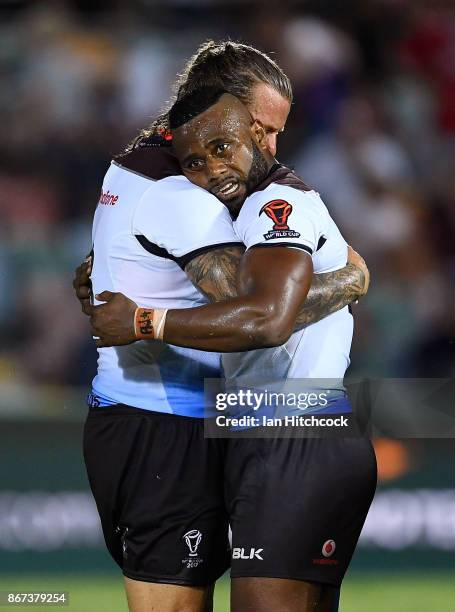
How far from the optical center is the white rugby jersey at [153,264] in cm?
379

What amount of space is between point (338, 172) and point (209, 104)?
15.1ft

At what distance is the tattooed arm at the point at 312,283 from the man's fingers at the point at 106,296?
313 millimetres

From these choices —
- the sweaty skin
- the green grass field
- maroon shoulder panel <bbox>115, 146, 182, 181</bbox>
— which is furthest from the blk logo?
the green grass field

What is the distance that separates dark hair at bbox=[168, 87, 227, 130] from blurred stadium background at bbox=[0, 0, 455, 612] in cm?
360

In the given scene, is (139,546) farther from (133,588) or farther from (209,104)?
(209,104)

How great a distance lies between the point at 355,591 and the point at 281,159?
3.34 metres

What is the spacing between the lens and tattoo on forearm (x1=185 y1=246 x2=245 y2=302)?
145 inches

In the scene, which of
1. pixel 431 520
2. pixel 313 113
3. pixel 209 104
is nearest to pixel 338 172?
pixel 313 113

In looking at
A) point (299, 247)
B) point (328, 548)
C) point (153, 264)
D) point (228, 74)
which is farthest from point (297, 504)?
point (228, 74)

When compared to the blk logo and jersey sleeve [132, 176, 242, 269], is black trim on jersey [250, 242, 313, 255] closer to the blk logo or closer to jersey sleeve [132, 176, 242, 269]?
jersey sleeve [132, 176, 242, 269]

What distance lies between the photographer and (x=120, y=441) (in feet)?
13.3

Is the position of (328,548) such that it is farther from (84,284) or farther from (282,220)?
(84,284)

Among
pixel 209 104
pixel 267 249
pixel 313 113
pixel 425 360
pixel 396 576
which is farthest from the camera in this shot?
pixel 313 113

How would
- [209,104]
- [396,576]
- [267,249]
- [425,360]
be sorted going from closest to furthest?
[267,249]
[209,104]
[396,576]
[425,360]
